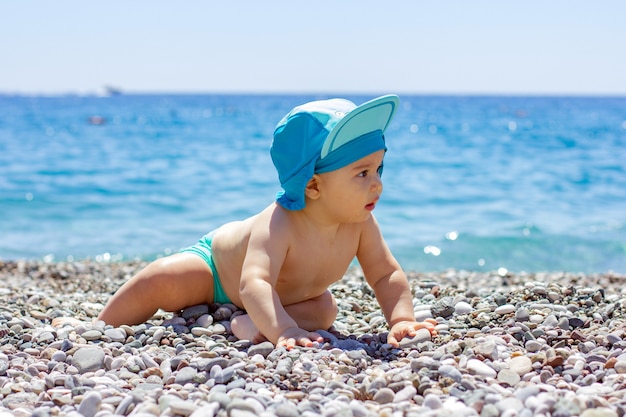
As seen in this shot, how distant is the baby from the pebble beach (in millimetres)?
127

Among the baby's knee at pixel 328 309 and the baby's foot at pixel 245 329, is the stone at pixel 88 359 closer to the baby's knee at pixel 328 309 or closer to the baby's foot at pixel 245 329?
the baby's foot at pixel 245 329

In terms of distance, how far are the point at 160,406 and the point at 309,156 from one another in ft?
4.73

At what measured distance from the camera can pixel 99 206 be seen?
12.8 metres

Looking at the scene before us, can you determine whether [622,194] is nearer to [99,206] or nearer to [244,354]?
[99,206]

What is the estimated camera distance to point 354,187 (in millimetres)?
3621

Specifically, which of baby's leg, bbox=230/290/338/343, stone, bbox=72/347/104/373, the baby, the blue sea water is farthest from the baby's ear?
the blue sea water

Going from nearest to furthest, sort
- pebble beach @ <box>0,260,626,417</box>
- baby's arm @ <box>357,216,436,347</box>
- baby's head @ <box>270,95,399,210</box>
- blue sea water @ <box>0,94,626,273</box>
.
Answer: pebble beach @ <box>0,260,626,417</box> → baby's head @ <box>270,95,399,210</box> → baby's arm @ <box>357,216,436,347</box> → blue sea water @ <box>0,94,626,273</box>

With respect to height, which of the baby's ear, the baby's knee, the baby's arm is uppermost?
the baby's ear

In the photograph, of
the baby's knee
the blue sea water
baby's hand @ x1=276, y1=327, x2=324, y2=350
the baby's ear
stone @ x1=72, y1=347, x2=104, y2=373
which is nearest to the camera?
stone @ x1=72, y1=347, x2=104, y2=373

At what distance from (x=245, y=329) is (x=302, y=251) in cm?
49

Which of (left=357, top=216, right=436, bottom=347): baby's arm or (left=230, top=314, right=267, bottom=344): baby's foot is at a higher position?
(left=357, top=216, right=436, bottom=347): baby's arm

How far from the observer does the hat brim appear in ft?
11.3

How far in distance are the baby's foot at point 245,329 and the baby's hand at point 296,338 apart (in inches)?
7.8

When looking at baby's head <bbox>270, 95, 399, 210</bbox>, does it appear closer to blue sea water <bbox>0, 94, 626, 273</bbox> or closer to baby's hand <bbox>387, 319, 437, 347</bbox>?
baby's hand <bbox>387, 319, 437, 347</bbox>
